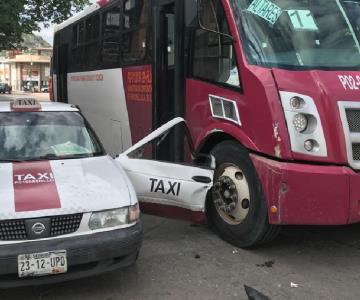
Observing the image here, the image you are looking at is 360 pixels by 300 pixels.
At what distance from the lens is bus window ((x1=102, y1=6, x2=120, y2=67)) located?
28.8 feet

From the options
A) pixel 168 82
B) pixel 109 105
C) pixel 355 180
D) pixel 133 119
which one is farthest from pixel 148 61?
pixel 355 180

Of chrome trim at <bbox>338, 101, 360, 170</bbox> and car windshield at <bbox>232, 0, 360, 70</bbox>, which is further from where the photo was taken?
car windshield at <bbox>232, 0, 360, 70</bbox>

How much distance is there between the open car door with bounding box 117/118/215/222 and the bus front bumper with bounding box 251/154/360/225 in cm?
79

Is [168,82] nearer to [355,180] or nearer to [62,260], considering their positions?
[355,180]

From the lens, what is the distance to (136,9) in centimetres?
795

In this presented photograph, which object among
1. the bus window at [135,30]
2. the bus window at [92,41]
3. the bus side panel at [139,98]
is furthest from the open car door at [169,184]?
the bus window at [92,41]

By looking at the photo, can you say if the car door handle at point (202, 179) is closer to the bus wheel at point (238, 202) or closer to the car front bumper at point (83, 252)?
the bus wheel at point (238, 202)

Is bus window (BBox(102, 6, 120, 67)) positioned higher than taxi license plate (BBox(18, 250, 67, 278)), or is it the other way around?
bus window (BBox(102, 6, 120, 67))

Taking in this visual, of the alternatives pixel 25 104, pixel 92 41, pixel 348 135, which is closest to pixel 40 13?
pixel 92 41

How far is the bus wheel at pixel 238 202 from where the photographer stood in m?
5.23

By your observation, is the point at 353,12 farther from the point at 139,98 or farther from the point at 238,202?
the point at 139,98

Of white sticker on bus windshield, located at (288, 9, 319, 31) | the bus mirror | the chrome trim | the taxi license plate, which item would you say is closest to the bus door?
the bus mirror

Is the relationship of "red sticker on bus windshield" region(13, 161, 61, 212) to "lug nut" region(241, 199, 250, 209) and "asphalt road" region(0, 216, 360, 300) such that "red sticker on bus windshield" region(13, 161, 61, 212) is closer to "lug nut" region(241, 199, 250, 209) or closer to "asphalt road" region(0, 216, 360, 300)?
"asphalt road" region(0, 216, 360, 300)

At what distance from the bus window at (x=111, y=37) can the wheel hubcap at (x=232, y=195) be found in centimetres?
382
